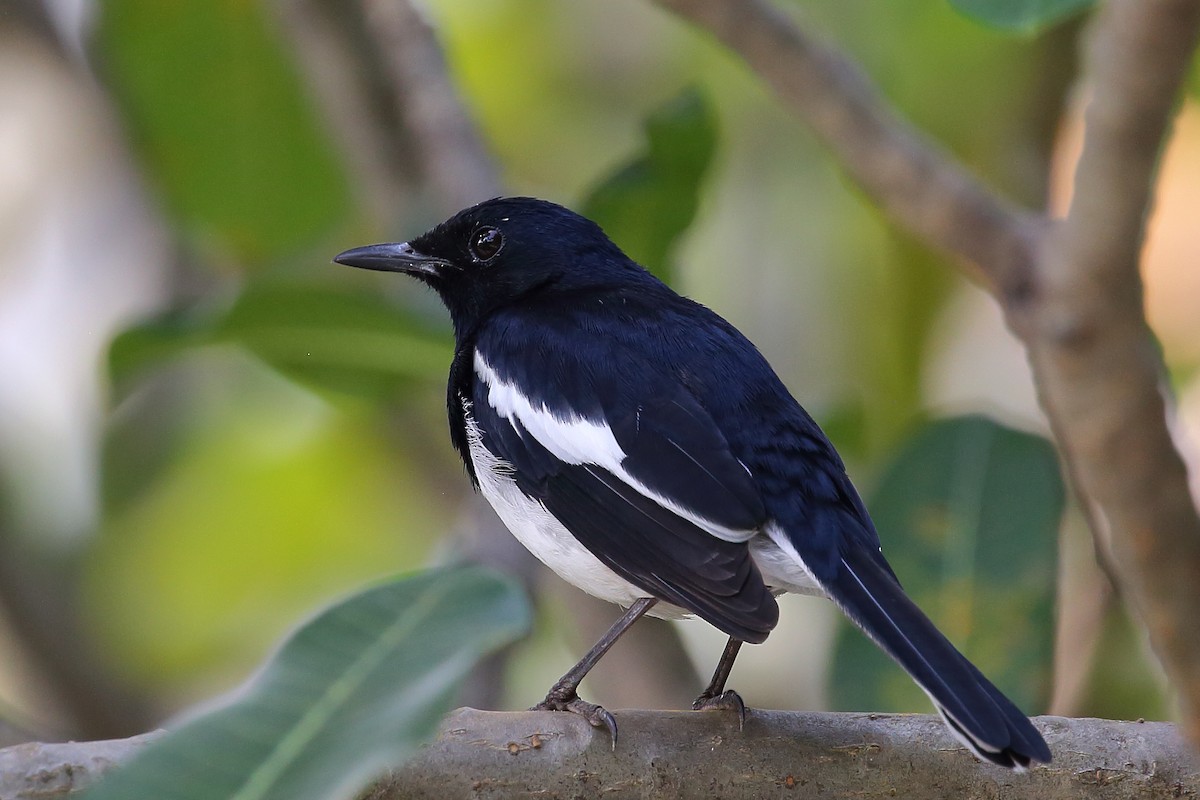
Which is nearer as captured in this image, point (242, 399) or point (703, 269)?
point (242, 399)

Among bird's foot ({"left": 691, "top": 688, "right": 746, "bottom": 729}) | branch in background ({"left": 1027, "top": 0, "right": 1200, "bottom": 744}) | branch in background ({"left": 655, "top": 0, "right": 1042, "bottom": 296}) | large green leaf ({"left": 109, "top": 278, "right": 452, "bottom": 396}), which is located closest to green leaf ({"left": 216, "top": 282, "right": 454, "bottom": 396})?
large green leaf ({"left": 109, "top": 278, "right": 452, "bottom": 396})

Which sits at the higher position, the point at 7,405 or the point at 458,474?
the point at 7,405

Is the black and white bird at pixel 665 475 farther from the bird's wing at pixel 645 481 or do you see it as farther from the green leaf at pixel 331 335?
the green leaf at pixel 331 335

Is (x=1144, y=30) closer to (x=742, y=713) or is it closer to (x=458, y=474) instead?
(x=742, y=713)

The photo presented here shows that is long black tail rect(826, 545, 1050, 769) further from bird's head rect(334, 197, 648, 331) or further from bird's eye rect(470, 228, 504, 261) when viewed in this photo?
bird's eye rect(470, 228, 504, 261)

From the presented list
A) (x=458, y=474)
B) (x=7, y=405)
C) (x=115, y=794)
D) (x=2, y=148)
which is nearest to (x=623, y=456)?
(x=115, y=794)

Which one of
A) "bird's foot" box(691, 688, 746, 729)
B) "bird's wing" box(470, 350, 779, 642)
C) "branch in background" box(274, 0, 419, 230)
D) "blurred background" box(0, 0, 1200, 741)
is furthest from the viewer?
"branch in background" box(274, 0, 419, 230)

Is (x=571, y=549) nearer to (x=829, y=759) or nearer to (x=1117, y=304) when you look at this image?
(x=829, y=759)
